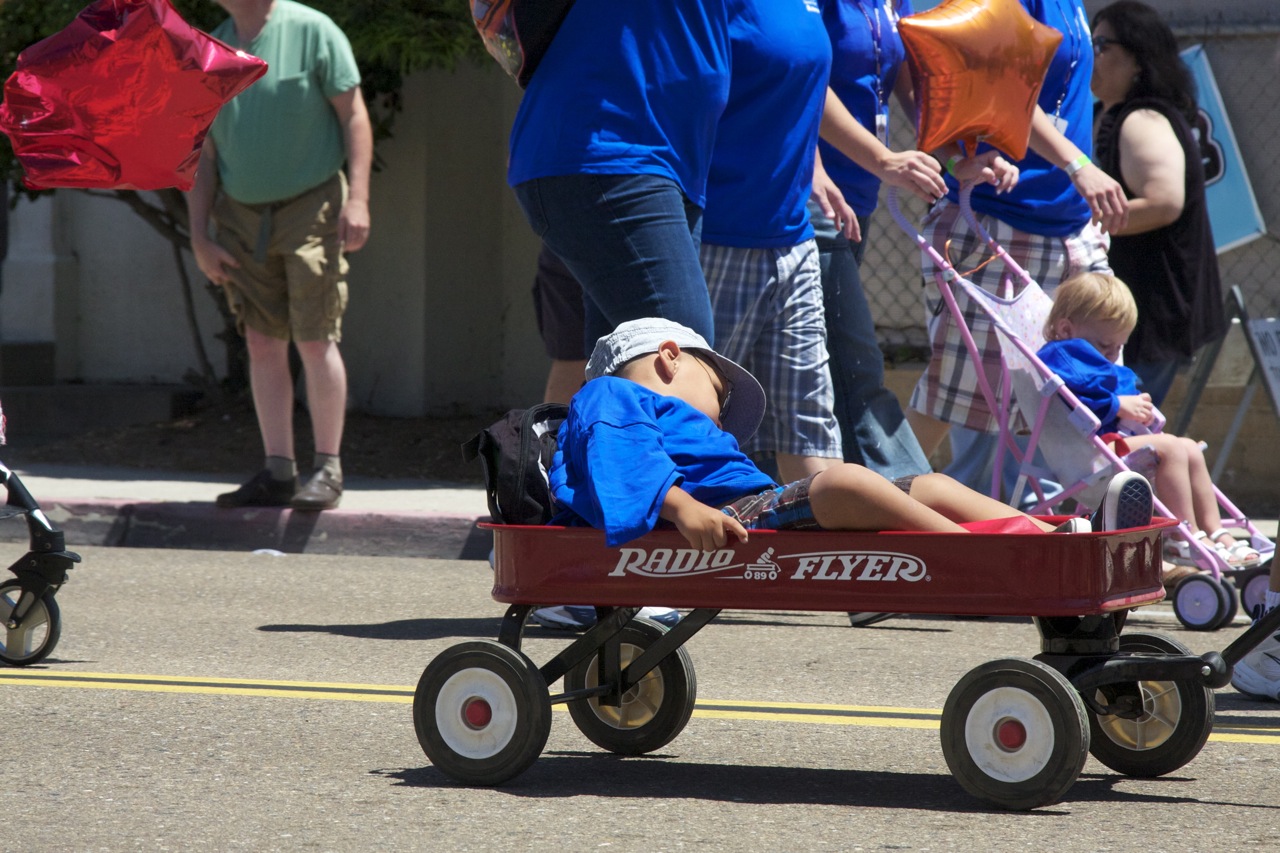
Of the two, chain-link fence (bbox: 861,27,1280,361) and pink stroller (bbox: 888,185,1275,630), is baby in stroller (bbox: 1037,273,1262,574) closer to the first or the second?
pink stroller (bbox: 888,185,1275,630)

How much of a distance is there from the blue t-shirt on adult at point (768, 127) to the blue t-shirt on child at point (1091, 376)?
1043 mm

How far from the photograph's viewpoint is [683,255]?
4375 mm

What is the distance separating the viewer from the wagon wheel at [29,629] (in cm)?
490

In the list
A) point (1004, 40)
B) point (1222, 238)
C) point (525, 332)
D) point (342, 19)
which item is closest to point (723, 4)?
point (1004, 40)

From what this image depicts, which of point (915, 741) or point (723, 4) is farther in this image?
point (723, 4)

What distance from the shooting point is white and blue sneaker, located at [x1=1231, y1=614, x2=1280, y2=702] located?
4473 millimetres

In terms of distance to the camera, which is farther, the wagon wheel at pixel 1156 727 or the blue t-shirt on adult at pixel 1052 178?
the blue t-shirt on adult at pixel 1052 178

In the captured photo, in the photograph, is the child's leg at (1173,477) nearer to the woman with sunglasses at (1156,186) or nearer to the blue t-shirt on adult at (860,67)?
the woman with sunglasses at (1156,186)

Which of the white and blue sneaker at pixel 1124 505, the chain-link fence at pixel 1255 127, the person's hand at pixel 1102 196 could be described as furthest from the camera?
the chain-link fence at pixel 1255 127

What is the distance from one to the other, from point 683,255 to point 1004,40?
6.98 feet

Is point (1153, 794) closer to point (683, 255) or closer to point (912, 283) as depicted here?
point (683, 255)

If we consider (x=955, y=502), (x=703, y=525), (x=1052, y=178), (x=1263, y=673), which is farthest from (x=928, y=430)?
(x=703, y=525)

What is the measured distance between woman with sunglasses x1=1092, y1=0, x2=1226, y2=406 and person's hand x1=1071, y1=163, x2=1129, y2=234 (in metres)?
0.67

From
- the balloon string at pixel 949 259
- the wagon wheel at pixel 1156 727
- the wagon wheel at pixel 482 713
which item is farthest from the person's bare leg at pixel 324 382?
the wagon wheel at pixel 1156 727
